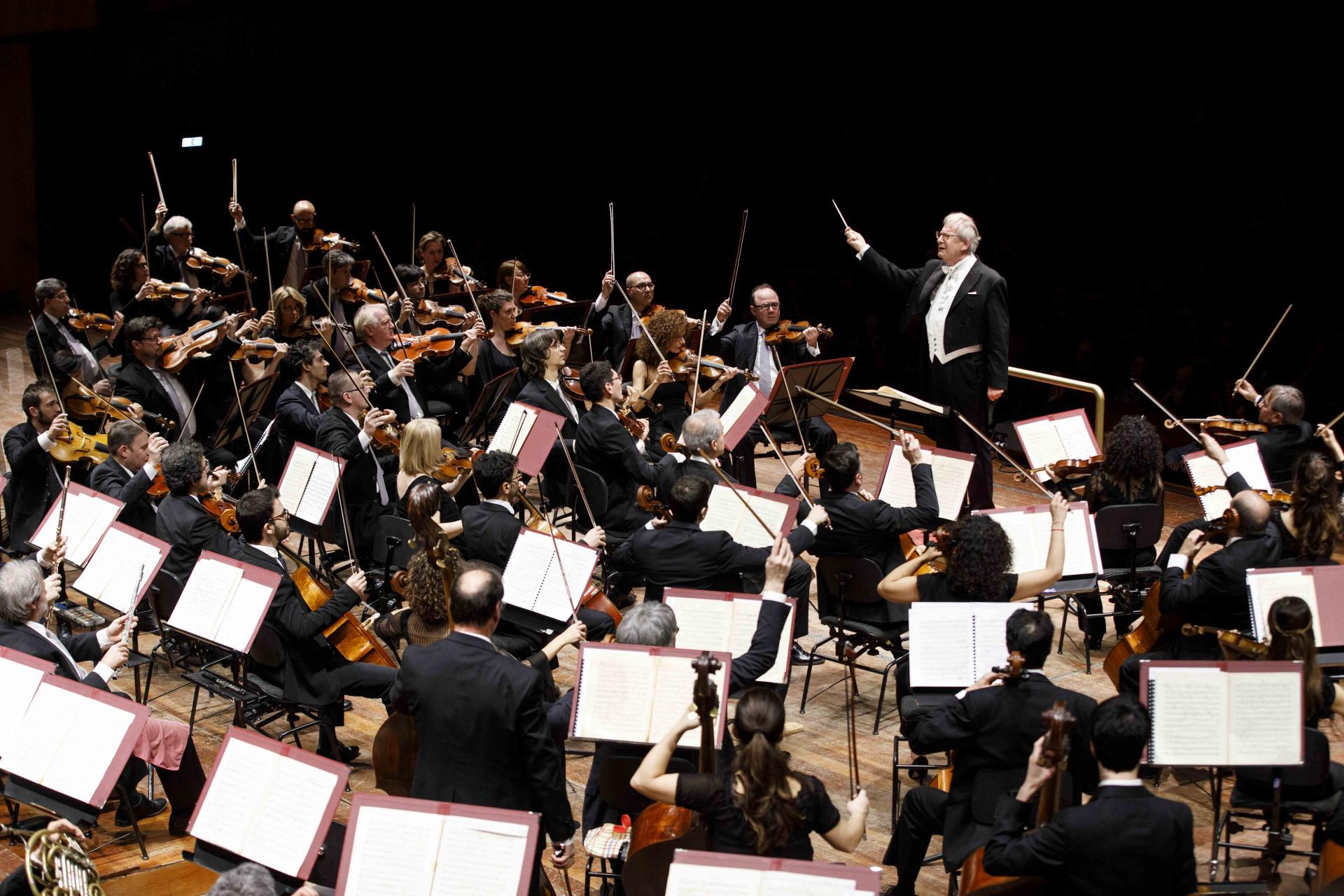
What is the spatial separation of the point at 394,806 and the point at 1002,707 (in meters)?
1.83

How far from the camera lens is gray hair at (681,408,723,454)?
20.5ft

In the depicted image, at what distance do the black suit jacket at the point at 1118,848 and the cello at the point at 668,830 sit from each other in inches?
34.3

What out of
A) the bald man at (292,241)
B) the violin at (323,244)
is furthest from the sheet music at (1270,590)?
the bald man at (292,241)

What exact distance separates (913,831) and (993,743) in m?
0.50

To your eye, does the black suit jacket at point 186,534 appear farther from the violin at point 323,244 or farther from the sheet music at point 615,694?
the violin at point 323,244

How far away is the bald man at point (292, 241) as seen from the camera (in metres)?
10.7

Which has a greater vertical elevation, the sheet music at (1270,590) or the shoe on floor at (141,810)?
the sheet music at (1270,590)

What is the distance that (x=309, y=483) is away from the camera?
641cm

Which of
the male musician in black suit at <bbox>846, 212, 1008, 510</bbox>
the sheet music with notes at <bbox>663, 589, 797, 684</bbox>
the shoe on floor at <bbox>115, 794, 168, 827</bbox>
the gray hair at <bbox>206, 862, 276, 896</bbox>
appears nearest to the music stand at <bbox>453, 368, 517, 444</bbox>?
the male musician in black suit at <bbox>846, 212, 1008, 510</bbox>

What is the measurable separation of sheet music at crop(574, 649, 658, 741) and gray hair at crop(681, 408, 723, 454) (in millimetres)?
2227

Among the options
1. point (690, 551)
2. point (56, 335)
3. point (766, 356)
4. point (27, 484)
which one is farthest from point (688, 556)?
point (56, 335)

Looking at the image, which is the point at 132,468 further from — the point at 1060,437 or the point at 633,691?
the point at 1060,437

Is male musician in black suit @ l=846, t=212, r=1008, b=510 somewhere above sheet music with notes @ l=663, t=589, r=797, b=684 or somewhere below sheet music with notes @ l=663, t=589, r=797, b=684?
above

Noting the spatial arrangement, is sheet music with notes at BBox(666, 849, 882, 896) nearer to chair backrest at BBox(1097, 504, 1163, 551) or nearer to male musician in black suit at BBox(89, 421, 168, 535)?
chair backrest at BBox(1097, 504, 1163, 551)
